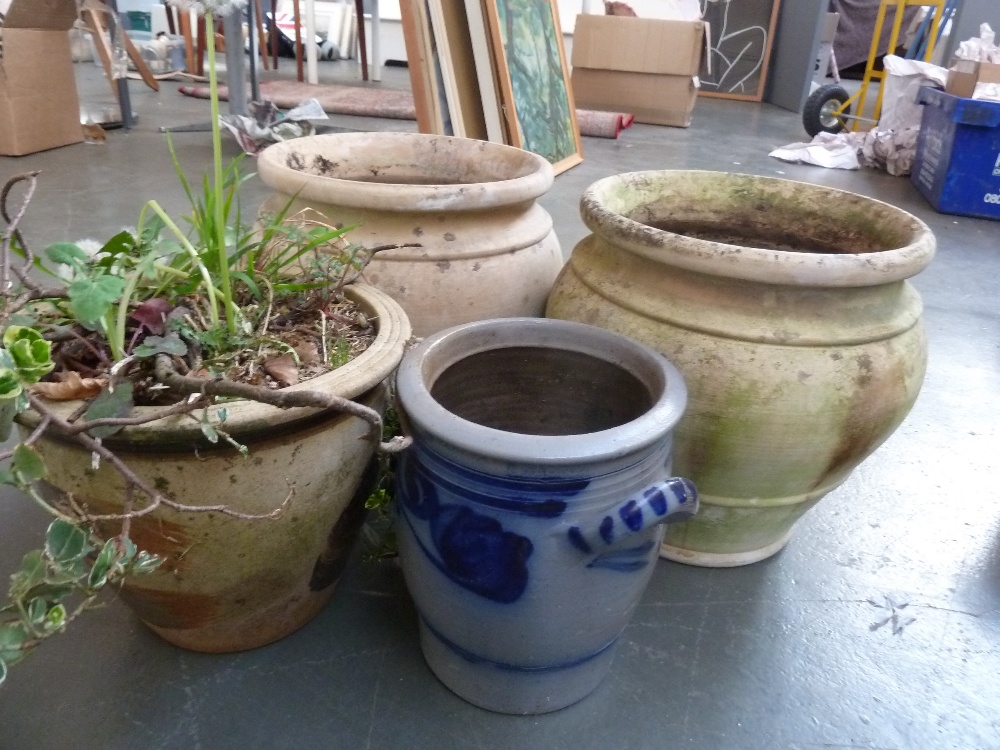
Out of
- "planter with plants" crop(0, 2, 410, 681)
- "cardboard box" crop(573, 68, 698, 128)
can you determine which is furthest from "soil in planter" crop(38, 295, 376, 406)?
"cardboard box" crop(573, 68, 698, 128)

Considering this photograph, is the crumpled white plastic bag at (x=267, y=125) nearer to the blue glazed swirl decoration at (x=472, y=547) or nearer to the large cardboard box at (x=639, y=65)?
the large cardboard box at (x=639, y=65)

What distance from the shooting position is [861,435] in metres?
1.04

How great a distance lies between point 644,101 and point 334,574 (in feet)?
15.1

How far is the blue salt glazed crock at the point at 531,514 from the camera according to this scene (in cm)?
76

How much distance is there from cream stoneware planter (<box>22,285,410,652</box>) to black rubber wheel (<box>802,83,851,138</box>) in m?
4.33

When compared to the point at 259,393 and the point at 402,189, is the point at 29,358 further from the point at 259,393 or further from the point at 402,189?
the point at 402,189

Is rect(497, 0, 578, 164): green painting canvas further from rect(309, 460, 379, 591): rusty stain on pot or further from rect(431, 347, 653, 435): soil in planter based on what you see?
rect(309, 460, 379, 591): rusty stain on pot

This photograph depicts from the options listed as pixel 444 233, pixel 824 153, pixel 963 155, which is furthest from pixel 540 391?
pixel 824 153

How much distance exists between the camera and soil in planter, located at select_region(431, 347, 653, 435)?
40.0 inches

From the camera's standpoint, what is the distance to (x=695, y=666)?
1.04 metres

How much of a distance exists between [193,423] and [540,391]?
0.53m

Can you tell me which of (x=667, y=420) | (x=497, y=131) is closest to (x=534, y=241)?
(x=667, y=420)

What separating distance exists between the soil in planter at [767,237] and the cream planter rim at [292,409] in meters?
0.68

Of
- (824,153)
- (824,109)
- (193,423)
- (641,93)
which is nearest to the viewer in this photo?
(193,423)
